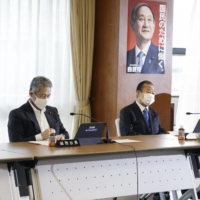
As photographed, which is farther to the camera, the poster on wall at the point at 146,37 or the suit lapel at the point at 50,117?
the poster on wall at the point at 146,37

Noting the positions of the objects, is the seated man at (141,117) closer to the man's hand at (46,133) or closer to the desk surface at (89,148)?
the desk surface at (89,148)

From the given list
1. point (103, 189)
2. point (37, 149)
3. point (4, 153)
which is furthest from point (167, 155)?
point (4, 153)

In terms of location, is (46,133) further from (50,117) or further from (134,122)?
(134,122)

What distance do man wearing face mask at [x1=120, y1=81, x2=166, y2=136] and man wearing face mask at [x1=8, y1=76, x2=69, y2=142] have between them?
0.65 meters

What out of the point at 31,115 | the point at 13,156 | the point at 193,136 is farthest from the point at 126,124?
the point at 13,156

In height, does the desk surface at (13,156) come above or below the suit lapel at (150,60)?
below

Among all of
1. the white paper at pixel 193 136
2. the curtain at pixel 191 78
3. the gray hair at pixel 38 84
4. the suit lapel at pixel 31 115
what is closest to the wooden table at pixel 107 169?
the white paper at pixel 193 136

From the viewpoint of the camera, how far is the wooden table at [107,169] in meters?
3.20

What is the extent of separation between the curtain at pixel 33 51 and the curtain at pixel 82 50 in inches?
3.0

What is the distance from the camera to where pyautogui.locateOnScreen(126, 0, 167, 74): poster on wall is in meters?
5.76

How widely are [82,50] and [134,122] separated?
60.9 inches

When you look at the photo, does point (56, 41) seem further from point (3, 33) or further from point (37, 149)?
point (37, 149)

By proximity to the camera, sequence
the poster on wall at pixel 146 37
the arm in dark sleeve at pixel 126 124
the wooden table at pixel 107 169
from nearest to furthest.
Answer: the wooden table at pixel 107 169 < the arm in dark sleeve at pixel 126 124 < the poster on wall at pixel 146 37

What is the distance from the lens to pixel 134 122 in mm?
4719
